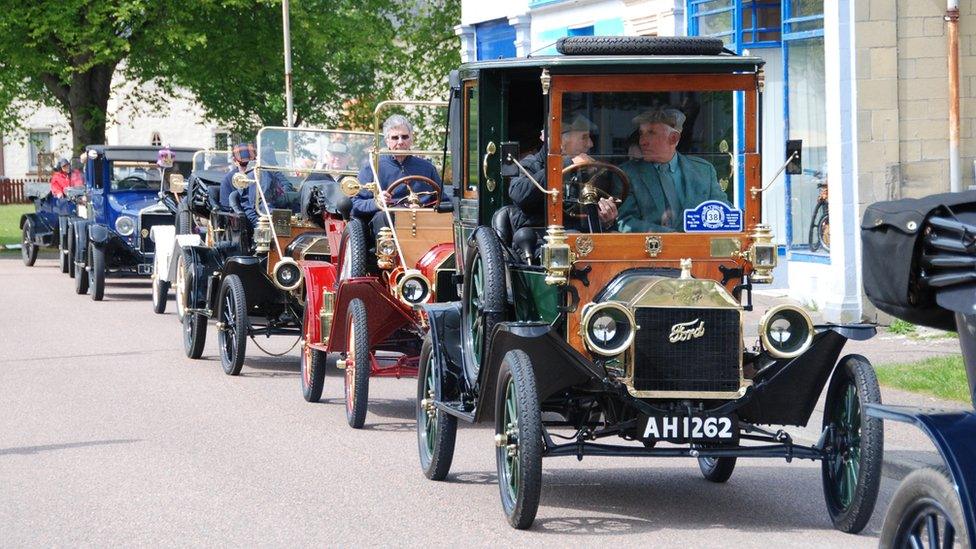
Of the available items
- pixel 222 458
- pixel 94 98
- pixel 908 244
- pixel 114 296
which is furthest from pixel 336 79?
pixel 908 244

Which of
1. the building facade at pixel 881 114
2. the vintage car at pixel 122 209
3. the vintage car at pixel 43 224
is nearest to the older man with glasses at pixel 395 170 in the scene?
the building facade at pixel 881 114

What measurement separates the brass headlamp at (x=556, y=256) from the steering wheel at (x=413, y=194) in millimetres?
4200

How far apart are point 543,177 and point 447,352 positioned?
3.83 ft

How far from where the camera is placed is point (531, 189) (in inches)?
324

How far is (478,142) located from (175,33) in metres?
26.6

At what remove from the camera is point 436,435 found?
28.8 feet

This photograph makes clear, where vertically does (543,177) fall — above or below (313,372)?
above

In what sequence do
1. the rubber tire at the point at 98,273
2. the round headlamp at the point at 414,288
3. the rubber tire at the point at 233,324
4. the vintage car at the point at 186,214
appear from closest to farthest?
the round headlamp at the point at 414,288 → the rubber tire at the point at 233,324 → the vintage car at the point at 186,214 → the rubber tire at the point at 98,273

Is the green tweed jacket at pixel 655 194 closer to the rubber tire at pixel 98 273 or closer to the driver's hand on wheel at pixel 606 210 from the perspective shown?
the driver's hand on wheel at pixel 606 210

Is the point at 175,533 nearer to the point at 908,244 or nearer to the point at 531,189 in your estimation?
the point at 531,189

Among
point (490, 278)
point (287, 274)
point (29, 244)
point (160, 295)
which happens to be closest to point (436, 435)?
point (490, 278)

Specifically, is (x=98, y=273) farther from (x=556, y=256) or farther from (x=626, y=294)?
(x=626, y=294)

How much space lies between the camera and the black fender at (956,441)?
4602 mm

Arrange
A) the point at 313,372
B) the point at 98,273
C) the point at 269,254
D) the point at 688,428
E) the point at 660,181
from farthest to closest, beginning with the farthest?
the point at 98,273 → the point at 269,254 → the point at 313,372 → the point at 660,181 → the point at 688,428
